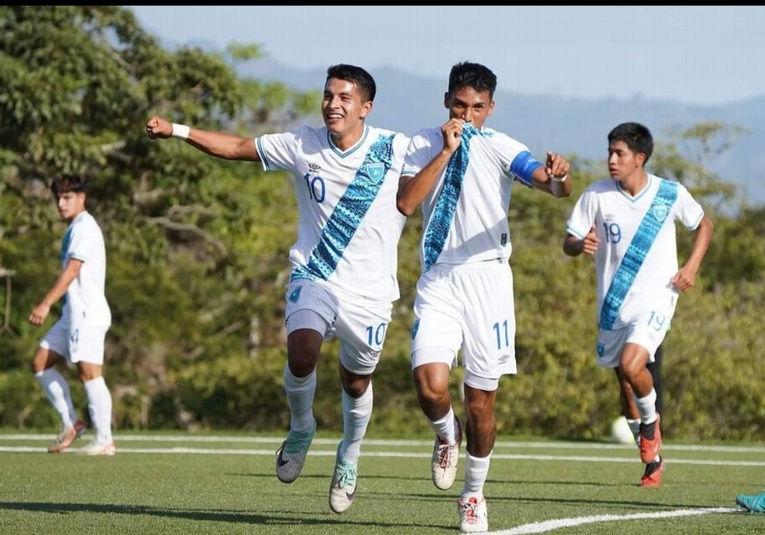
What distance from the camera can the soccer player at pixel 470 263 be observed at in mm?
7578

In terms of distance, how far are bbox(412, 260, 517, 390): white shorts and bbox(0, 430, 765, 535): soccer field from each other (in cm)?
82

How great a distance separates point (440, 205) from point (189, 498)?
2.64 m

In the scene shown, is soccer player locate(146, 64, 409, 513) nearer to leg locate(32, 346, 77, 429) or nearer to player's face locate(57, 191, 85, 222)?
player's face locate(57, 191, 85, 222)

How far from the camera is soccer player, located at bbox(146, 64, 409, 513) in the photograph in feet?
25.6

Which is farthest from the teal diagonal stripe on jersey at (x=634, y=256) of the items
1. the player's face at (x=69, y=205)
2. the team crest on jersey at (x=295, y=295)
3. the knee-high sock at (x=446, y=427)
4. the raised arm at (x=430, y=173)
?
the player's face at (x=69, y=205)

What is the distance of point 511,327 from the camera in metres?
7.74

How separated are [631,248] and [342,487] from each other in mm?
3746

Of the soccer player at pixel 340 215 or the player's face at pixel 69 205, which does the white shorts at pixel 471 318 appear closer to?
the soccer player at pixel 340 215

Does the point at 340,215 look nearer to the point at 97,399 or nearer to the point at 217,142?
the point at 217,142

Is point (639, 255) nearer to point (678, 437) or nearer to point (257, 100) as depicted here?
point (678, 437)

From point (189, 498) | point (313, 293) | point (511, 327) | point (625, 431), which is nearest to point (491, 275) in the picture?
point (511, 327)

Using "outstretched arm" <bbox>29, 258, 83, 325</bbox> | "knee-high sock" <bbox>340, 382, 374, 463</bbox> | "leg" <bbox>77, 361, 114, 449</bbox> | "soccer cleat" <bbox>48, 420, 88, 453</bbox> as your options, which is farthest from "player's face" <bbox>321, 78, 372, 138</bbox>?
"soccer cleat" <bbox>48, 420, 88, 453</bbox>

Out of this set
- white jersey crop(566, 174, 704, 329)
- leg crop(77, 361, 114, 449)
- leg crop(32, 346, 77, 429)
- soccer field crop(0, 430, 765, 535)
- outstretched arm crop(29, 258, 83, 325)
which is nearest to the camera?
soccer field crop(0, 430, 765, 535)

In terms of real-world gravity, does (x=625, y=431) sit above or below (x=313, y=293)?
below
